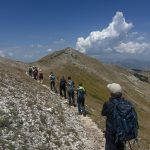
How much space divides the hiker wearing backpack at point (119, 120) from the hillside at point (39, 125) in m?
11.4

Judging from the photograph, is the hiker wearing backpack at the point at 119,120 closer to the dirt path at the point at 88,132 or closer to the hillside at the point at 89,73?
the dirt path at the point at 88,132

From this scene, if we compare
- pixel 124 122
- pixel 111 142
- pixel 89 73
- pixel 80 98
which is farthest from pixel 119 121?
pixel 89 73

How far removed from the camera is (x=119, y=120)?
1336 cm

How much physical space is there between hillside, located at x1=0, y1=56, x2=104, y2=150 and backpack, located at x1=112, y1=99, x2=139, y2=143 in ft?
39.1

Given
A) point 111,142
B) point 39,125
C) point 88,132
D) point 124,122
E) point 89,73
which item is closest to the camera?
point 124,122

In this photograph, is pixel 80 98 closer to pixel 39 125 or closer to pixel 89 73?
pixel 39 125

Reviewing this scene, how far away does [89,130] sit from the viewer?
35.9 m

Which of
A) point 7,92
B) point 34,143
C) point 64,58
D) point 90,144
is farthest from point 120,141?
point 64,58

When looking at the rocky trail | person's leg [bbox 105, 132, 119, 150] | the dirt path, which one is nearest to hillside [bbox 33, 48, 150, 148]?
the dirt path

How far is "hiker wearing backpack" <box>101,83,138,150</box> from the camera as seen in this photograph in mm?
13320

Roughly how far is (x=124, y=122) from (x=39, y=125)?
1806cm

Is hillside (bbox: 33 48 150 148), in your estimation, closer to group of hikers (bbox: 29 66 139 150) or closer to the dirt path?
the dirt path

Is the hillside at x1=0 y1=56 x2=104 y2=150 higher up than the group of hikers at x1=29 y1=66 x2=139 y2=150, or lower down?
lower down

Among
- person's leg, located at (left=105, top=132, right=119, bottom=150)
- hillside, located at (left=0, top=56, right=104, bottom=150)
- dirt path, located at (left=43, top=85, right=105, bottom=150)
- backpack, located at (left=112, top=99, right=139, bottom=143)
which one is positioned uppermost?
backpack, located at (left=112, top=99, right=139, bottom=143)
